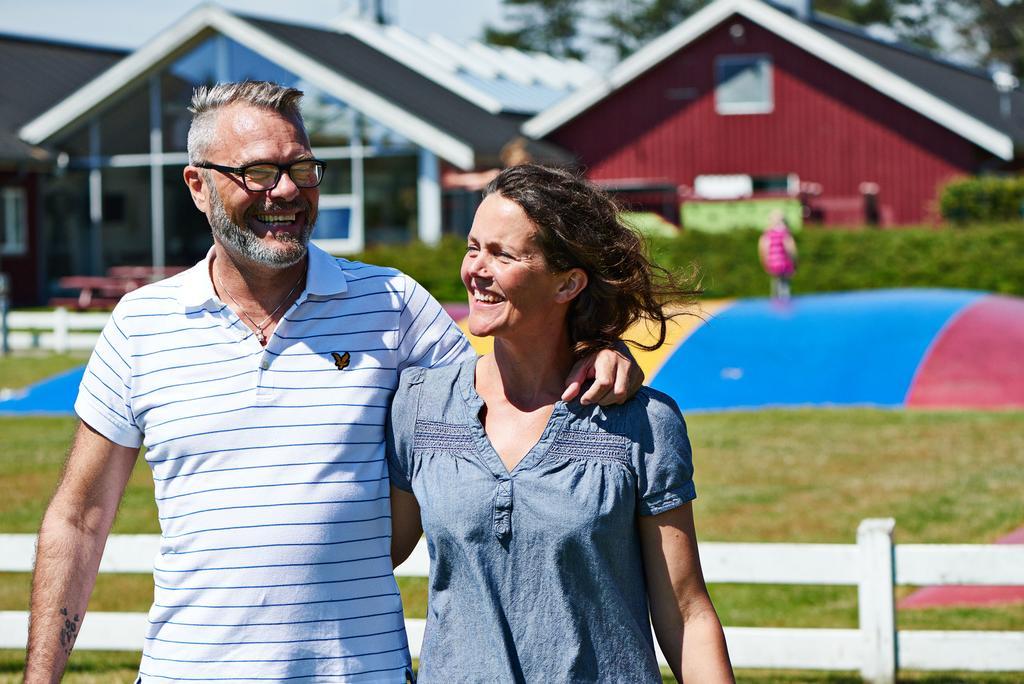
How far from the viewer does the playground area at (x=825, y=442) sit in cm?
908

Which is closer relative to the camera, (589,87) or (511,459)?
(511,459)

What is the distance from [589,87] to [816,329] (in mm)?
16789

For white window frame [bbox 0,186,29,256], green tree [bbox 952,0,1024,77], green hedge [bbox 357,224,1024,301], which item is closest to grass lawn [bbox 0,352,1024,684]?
green hedge [bbox 357,224,1024,301]

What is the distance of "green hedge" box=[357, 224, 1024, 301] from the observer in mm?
23766

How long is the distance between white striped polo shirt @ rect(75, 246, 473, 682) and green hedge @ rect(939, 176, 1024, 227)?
26.0 meters

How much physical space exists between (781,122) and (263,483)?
30.7 metres

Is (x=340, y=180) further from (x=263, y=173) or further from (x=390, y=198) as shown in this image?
(x=263, y=173)

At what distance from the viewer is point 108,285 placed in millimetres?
28250

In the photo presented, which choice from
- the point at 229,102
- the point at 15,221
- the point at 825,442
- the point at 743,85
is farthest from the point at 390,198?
the point at 229,102

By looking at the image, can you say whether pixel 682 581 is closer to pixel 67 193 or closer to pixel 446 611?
pixel 446 611

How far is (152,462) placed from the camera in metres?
3.51

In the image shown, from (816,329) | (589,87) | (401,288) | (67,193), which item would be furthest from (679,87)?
(401,288)

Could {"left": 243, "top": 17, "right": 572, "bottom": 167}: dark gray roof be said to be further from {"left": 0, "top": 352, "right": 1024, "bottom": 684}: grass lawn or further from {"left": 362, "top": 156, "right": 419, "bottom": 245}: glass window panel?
{"left": 0, "top": 352, "right": 1024, "bottom": 684}: grass lawn

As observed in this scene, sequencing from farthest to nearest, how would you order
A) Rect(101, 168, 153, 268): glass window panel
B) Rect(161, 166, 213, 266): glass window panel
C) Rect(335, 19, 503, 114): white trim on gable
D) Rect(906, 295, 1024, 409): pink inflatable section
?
Rect(335, 19, 503, 114): white trim on gable → Rect(101, 168, 153, 268): glass window panel → Rect(161, 166, 213, 266): glass window panel → Rect(906, 295, 1024, 409): pink inflatable section
